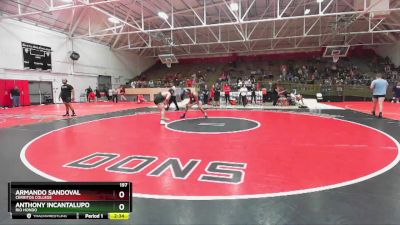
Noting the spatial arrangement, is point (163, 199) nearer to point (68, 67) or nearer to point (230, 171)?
point (230, 171)

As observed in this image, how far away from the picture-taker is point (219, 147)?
16.9 feet

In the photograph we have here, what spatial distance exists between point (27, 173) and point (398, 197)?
4705 millimetres

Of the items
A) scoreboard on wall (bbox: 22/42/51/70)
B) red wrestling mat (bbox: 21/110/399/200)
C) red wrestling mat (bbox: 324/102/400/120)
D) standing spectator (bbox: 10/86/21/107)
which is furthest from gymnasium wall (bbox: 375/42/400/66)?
standing spectator (bbox: 10/86/21/107)

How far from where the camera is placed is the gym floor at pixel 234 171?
2.51m

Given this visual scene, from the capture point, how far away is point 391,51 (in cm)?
2855

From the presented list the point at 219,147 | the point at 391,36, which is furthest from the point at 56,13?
the point at 391,36

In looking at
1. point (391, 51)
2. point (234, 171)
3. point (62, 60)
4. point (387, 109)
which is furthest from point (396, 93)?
point (62, 60)

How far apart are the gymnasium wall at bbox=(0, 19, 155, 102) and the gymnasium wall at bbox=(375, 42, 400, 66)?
29.7m

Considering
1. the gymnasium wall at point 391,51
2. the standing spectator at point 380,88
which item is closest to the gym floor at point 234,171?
the standing spectator at point 380,88

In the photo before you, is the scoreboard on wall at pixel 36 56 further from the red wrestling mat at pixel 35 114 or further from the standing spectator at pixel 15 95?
the red wrestling mat at pixel 35 114

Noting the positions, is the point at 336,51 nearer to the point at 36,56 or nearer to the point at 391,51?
the point at 391,51

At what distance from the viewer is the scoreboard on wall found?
63.9 ft
